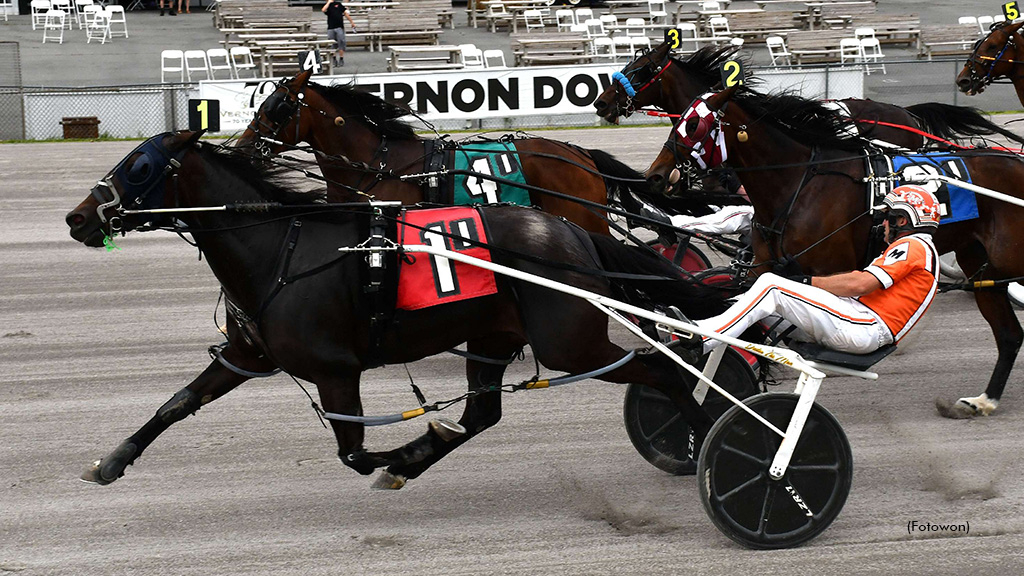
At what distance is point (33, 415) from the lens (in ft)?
20.3

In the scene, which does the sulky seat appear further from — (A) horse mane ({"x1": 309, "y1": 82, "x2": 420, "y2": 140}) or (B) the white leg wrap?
(A) horse mane ({"x1": 309, "y1": 82, "x2": 420, "y2": 140})

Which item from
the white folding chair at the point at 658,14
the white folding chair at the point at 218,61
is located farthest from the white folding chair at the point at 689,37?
the white folding chair at the point at 218,61

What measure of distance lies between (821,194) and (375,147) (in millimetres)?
2890

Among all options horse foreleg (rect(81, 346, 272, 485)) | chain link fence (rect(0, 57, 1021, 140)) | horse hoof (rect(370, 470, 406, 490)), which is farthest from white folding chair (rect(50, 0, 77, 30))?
horse hoof (rect(370, 470, 406, 490))

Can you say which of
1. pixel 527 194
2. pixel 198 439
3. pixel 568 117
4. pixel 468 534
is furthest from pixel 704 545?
pixel 568 117

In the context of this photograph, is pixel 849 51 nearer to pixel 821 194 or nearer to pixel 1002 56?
pixel 1002 56

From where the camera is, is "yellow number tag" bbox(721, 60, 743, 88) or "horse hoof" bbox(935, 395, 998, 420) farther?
"yellow number tag" bbox(721, 60, 743, 88)

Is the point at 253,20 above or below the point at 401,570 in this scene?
above

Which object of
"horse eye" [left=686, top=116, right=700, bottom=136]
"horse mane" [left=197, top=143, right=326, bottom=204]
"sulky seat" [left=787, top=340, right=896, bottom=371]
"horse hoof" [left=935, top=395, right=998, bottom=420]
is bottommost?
"horse hoof" [left=935, top=395, right=998, bottom=420]

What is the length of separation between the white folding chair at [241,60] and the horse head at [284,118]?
13.5 meters

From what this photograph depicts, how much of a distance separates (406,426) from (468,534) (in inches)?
59.2

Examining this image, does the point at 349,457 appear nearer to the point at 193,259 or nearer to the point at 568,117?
the point at 193,259

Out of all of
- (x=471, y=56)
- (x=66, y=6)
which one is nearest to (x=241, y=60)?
(x=471, y=56)

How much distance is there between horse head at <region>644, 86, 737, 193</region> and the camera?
6016 mm
